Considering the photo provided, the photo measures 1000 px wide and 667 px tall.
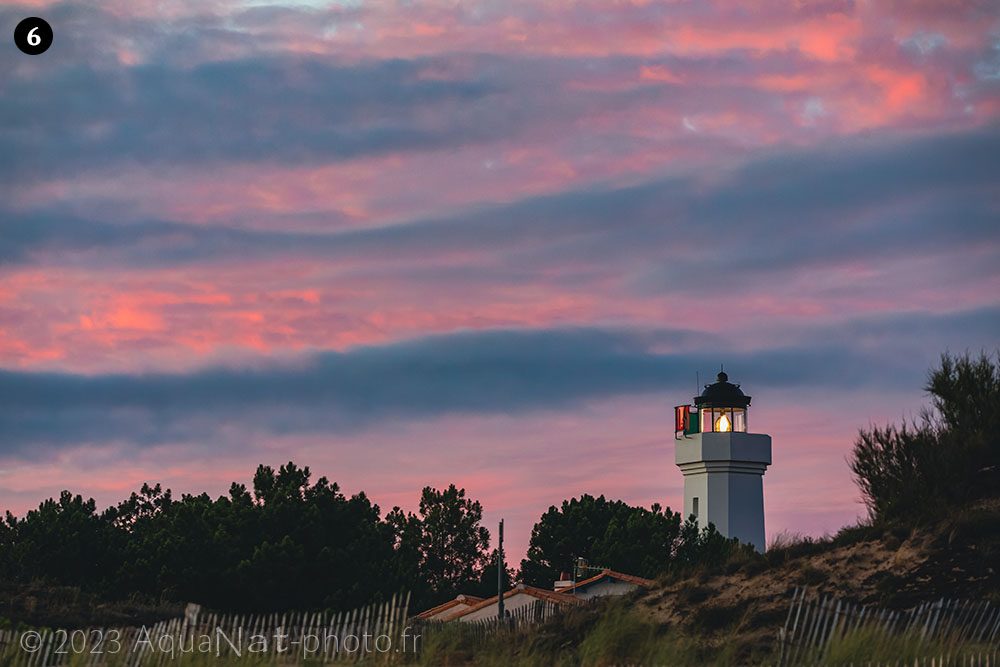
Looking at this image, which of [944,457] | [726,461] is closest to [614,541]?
[726,461]

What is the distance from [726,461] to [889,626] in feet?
121

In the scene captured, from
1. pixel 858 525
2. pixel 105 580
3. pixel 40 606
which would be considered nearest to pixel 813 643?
pixel 858 525

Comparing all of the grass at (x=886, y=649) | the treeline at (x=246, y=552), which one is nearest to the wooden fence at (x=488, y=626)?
the grass at (x=886, y=649)

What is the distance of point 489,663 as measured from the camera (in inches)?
816

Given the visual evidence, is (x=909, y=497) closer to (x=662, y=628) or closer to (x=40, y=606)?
(x=662, y=628)

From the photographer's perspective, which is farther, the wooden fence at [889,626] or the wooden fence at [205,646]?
the wooden fence at [205,646]

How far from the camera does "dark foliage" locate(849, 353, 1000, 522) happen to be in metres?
28.9

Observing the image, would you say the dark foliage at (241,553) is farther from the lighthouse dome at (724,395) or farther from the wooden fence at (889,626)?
the wooden fence at (889,626)

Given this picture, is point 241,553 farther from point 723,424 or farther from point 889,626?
point 889,626

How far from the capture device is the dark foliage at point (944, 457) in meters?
28.9

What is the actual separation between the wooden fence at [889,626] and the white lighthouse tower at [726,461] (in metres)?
34.2

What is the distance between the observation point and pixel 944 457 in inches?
1139

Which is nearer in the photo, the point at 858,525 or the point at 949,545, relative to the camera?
the point at 949,545

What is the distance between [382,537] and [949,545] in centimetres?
3745
